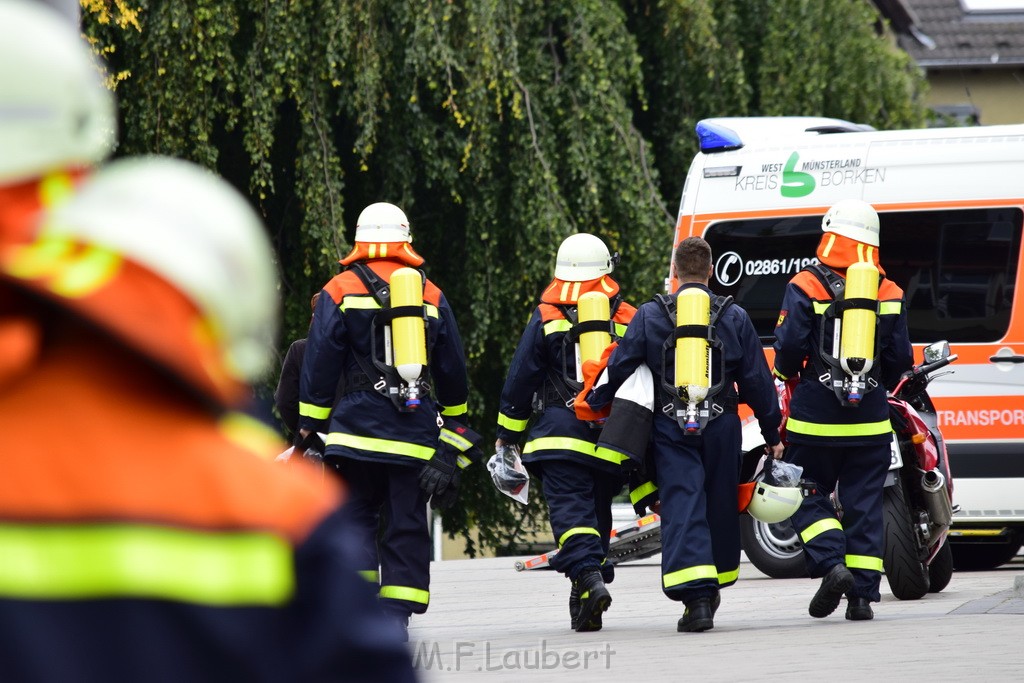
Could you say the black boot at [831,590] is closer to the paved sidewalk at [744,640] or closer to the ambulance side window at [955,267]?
the paved sidewalk at [744,640]

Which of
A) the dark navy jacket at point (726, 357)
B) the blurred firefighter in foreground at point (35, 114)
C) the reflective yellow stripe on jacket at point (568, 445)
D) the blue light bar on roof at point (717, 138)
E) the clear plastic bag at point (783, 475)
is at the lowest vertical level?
the clear plastic bag at point (783, 475)

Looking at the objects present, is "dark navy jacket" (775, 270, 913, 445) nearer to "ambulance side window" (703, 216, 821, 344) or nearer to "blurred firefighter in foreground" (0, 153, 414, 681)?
"ambulance side window" (703, 216, 821, 344)

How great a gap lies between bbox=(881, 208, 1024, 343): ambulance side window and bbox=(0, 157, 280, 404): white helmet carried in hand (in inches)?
377

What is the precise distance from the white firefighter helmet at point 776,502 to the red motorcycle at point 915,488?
2.11 feet

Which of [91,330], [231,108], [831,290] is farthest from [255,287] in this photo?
[231,108]

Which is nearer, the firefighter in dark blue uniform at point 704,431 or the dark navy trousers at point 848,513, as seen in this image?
the firefighter in dark blue uniform at point 704,431

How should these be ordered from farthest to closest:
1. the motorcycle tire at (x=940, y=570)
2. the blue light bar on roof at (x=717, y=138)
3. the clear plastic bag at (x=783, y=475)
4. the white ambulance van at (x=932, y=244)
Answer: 1. the blue light bar on roof at (x=717, y=138)
2. the white ambulance van at (x=932, y=244)
3. the motorcycle tire at (x=940, y=570)
4. the clear plastic bag at (x=783, y=475)

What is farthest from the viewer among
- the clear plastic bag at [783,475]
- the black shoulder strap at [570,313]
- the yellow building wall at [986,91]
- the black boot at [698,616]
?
the yellow building wall at [986,91]

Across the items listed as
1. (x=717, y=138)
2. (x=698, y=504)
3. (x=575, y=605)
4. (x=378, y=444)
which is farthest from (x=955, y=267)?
(x=378, y=444)

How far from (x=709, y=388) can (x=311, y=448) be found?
1852 millimetres

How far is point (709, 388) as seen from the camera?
25.0ft

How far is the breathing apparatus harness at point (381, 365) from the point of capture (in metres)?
7.52

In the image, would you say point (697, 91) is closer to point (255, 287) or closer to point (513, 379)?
point (513, 379)

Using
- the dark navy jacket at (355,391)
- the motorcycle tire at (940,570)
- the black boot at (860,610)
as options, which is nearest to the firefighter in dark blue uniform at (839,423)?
the black boot at (860,610)
